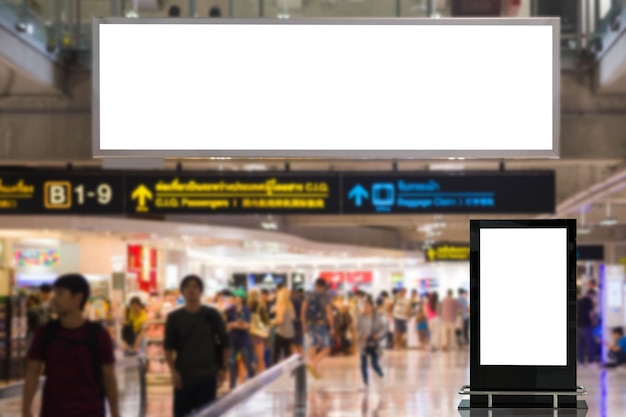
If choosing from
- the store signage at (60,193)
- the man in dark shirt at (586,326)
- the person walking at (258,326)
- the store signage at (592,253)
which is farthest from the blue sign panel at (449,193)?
the store signage at (592,253)

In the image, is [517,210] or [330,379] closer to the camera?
[517,210]

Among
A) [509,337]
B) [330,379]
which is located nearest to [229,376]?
[330,379]

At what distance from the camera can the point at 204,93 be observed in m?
4.73

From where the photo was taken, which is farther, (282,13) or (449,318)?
(449,318)

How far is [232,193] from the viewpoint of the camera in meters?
14.2

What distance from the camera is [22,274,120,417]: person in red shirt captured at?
255 inches

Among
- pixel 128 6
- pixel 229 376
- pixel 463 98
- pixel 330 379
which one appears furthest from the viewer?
pixel 330 379

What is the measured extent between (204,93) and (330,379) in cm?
1766

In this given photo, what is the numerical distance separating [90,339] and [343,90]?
256cm

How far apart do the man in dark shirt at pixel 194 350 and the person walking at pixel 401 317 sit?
2481 cm

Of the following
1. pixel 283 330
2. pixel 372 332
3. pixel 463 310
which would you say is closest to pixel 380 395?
pixel 283 330

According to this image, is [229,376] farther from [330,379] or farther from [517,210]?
[517,210]

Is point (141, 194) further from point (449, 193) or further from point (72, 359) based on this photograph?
point (72, 359)

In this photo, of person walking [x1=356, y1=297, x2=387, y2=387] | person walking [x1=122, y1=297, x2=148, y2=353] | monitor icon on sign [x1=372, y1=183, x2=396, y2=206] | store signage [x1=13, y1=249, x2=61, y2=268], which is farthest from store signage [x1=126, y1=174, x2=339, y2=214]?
store signage [x1=13, y1=249, x2=61, y2=268]
